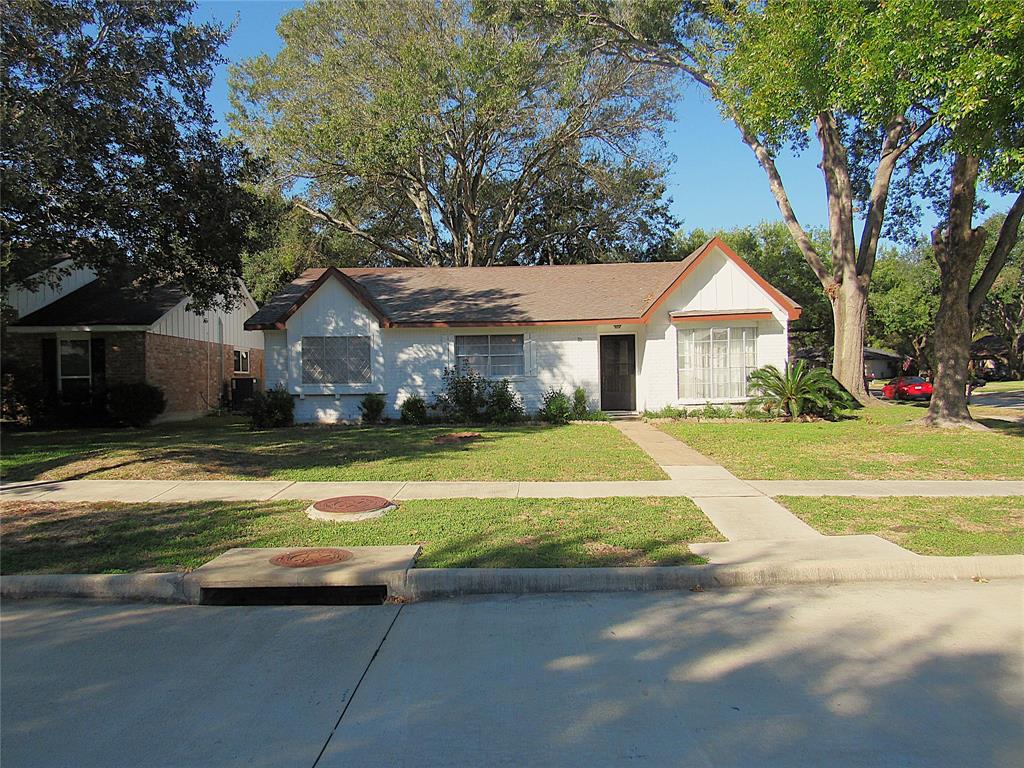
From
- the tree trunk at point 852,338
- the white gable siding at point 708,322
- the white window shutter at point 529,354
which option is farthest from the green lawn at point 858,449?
the white window shutter at point 529,354

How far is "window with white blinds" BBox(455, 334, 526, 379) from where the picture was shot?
61.7 ft

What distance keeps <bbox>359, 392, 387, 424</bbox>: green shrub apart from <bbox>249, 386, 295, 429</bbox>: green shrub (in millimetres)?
1883

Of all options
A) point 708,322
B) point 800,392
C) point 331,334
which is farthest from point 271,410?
point 800,392

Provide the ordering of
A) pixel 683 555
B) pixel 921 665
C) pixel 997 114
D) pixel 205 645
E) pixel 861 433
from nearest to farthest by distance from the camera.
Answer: pixel 921 665, pixel 205 645, pixel 683 555, pixel 997 114, pixel 861 433

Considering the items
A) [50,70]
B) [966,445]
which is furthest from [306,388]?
[966,445]

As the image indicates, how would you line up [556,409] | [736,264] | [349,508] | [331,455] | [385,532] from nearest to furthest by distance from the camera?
[385,532], [349,508], [331,455], [556,409], [736,264]

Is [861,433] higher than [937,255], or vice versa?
[937,255]

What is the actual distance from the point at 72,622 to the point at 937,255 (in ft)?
55.9

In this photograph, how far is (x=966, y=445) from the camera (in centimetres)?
1239

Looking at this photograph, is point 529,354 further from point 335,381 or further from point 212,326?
point 212,326

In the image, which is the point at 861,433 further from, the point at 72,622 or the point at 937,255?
the point at 72,622

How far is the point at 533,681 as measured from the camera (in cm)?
400

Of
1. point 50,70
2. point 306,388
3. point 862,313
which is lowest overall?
point 306,388

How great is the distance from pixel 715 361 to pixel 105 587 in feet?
52.1
